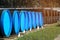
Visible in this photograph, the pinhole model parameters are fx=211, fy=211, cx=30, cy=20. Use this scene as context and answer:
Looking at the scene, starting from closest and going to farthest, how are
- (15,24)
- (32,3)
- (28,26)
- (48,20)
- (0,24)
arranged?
(0,24) → (15,24) → (28,26) → (32,3) → (48,20)

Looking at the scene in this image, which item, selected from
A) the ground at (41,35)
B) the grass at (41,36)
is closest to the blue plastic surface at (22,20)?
the ground at (41,35)

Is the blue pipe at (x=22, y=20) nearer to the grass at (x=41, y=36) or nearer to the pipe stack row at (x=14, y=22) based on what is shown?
the pipe stack row at (x=14, y=22)

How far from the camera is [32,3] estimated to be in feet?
37.3

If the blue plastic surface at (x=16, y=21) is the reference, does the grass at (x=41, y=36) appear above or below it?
below

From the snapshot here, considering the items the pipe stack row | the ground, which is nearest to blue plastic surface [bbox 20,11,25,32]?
the pipe stack row

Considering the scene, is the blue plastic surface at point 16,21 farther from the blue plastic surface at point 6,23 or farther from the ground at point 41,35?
the ground at point 41,35

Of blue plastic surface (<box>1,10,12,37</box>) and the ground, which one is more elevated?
blue plastic surface (<box>1,10,12,37</box>)

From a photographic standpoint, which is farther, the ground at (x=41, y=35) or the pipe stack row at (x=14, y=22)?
the pipe stack row at (x=14, y=22)

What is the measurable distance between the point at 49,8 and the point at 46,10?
0.23m

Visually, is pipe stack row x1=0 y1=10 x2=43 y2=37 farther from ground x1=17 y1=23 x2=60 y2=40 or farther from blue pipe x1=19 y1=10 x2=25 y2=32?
ground x1=17 y1=23 x2=60 y2=40

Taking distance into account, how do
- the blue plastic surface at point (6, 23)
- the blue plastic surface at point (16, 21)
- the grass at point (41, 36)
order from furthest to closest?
1. the blue plastic surface at point (16, 21)
2. the blue plastic surface at point (6, 23)
3. the grass at point (41, 36)

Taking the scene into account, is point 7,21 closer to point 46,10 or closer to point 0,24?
point 0,24

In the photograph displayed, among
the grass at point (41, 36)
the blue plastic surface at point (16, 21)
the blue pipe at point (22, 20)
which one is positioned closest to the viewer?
the grass at point (41, 36)

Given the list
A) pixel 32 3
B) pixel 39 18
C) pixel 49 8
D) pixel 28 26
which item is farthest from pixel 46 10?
pixel 28 26
